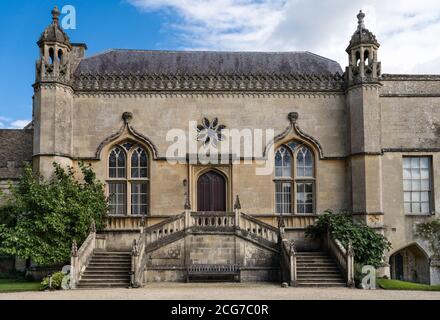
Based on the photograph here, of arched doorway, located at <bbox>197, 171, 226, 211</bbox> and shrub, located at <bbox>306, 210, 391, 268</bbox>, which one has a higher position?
arched doorway, located at <bbox>197, 171, 226, 211</bbox>

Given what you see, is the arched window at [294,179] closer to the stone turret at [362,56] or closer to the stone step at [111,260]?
the stone turret at [362,56]

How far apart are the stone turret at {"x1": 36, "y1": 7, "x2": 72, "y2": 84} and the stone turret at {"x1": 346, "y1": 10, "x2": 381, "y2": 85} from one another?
1248 cm

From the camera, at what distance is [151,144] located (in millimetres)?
27172

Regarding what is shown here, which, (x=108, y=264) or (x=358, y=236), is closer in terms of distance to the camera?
(x=108, y=264)

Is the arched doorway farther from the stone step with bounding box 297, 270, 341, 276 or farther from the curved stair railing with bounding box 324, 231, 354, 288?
the stone step with bounding box 297, 270, 341, 276

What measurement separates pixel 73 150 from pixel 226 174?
22.4 feet

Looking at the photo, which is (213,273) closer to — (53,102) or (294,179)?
(294,179)

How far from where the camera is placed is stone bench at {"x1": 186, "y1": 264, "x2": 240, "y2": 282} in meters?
23.0

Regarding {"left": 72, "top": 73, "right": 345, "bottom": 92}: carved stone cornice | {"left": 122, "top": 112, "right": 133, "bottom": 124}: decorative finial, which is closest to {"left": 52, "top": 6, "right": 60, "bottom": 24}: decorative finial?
{"left": 72, "top": 73, "right": 345, "bottom": 92}: carved stone cornice

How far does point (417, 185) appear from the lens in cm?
2741

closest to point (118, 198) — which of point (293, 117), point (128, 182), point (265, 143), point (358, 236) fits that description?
point (128, 182)

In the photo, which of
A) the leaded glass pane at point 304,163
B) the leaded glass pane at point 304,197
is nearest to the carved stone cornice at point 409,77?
the leaded glass pane at point 304,163

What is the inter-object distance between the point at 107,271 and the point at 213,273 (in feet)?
12.8

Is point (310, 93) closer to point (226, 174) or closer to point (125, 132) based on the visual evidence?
point (226, 174)
